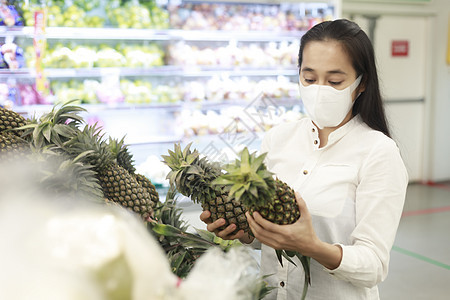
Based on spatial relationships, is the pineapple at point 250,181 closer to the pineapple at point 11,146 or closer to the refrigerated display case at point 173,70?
the pineapple at point 11,146

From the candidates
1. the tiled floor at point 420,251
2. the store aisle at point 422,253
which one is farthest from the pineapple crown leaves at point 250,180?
the store aisle at point 422,253

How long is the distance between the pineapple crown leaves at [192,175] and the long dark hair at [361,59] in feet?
1.85

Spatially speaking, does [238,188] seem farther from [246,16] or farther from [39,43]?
[246,16]

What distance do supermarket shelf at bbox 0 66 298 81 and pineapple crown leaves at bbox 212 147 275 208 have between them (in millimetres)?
3445

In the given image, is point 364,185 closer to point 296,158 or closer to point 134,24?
point 296,158

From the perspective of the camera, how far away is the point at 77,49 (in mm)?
4301

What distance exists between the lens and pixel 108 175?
1.18 metres

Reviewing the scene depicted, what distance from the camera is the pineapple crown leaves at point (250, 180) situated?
3.08 feet

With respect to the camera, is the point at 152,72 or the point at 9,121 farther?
the point at 152,72

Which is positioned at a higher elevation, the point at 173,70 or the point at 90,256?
the point at 173,70

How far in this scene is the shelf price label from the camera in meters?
3.87

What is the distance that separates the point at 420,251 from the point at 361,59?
3.68 meters

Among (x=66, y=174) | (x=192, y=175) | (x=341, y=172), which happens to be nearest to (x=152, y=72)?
(x=341, y=172)

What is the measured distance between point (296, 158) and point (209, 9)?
3.57 meters
